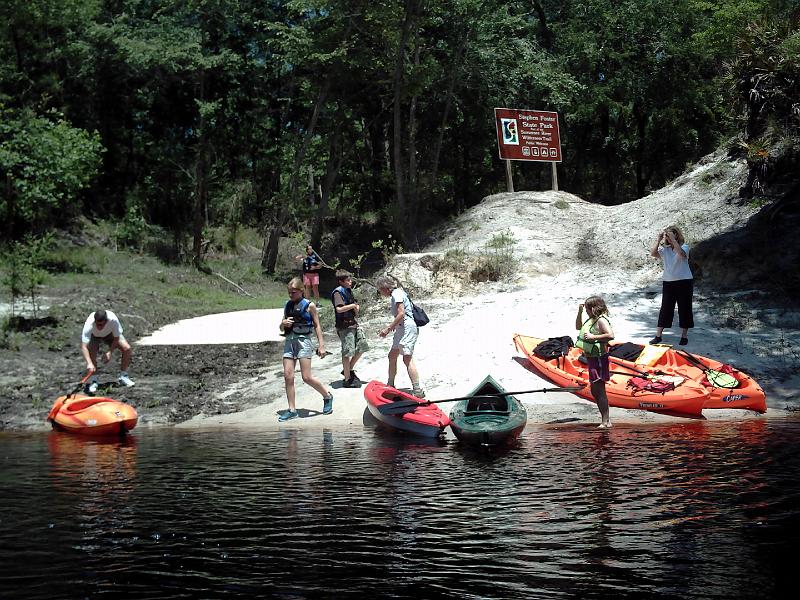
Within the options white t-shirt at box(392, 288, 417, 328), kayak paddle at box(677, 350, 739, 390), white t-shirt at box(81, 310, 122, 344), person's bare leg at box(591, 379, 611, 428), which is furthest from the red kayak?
white t-shirt at box(81, 310, 122, 344)

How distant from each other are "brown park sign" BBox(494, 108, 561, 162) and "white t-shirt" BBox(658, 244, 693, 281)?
29.7 feet

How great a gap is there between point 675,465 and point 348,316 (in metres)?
5.80

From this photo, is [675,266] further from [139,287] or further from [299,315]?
[139,287]

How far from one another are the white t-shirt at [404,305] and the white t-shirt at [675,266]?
4.55m

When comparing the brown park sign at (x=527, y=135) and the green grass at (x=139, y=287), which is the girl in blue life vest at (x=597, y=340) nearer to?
the green grass at (x=139, y=287)

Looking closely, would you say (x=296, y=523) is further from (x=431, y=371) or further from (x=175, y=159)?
(x=175, y=159)

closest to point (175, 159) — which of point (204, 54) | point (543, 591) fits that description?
point (204, 54)

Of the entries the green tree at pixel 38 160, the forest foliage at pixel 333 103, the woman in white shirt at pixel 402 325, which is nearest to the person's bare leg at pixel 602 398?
the woman in white shirt at pixel 402 325

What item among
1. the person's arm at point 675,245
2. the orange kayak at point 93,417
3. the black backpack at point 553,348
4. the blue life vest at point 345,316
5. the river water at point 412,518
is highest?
the person's arm at point 675,245

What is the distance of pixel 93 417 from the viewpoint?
1230cm

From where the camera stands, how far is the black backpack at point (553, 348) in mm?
13734

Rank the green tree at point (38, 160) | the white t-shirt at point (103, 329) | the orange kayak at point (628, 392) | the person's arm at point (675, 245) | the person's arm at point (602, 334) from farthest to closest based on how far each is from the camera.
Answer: the green tree at point (38, 160) < the person's arm at point (675, 245) < the white t-shirt at point (103, 329) < the orange kayak at point (628, 392) < the person's arm at point (602, 334)

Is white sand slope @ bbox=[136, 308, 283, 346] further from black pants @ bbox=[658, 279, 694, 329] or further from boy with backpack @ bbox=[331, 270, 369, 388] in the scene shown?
black pants @ bbox=[658, 279, 694, 329]

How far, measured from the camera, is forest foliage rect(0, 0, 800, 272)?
91.7 ft
